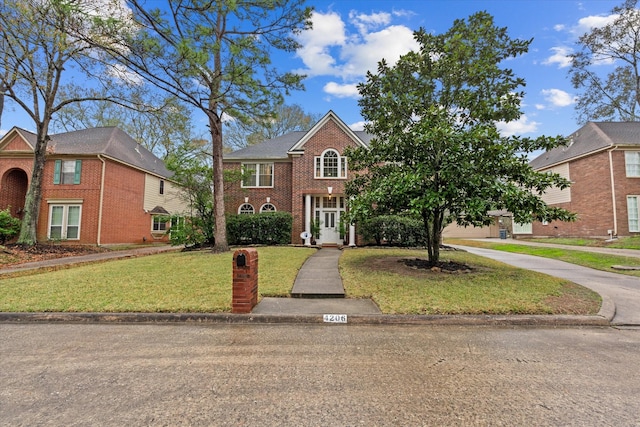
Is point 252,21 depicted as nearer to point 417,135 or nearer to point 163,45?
point 163,45

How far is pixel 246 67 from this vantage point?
11.2m

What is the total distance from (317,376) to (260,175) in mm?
16246

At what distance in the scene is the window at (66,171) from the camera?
1764 centimetres

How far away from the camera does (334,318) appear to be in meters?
4.81

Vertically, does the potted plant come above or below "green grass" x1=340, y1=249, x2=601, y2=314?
above

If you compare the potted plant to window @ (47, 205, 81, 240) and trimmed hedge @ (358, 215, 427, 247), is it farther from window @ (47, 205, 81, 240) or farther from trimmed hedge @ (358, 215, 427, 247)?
window @ (47, 205, 81, 240)

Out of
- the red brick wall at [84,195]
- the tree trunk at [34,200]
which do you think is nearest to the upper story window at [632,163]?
the red brick wall at [84,195]

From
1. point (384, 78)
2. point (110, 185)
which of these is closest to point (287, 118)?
point (110, 185)

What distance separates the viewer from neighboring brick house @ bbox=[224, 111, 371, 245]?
16.9 metres

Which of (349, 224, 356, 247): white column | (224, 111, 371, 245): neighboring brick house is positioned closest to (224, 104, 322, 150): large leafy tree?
(224, 111, 371, 245): neighboring brick house

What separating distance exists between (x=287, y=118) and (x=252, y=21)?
18920 mm

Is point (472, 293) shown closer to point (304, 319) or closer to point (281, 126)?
point (304, 319)

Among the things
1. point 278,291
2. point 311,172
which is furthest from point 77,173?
point 278,291

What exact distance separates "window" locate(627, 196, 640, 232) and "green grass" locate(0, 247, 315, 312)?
67.7ft
